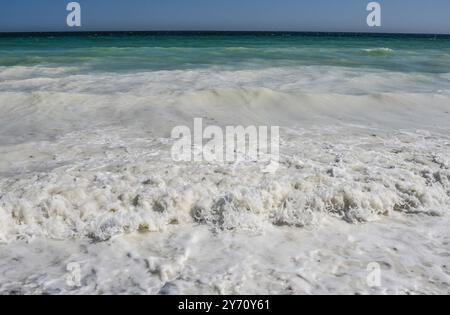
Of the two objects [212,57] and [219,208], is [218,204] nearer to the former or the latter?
[219,208]

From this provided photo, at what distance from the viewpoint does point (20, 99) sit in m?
8.09

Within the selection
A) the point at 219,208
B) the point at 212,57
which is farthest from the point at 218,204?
the point at 212,57

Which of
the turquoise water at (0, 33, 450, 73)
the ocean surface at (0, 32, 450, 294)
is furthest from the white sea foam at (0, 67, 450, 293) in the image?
the turquoise water at (0, 33, 450, 73)

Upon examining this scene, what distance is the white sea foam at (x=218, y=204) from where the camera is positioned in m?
3.08

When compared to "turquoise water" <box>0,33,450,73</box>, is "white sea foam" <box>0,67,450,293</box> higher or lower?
lower

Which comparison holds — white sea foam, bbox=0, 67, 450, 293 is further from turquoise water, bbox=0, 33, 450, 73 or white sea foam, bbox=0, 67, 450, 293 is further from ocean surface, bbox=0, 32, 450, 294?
turquoise water, bbox=0, 33, 450, 73

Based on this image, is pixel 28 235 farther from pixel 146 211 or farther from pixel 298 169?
pixel 298 169

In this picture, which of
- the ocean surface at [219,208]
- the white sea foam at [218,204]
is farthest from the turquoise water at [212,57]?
the white sea foam at [218,204]

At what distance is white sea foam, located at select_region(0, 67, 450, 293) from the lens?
3.08 metres

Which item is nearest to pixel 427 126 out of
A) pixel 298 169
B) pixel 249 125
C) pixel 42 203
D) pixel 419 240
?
pixel 249 125

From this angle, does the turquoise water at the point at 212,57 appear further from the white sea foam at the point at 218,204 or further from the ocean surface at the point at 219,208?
the white sea foam at the point at 218,204
